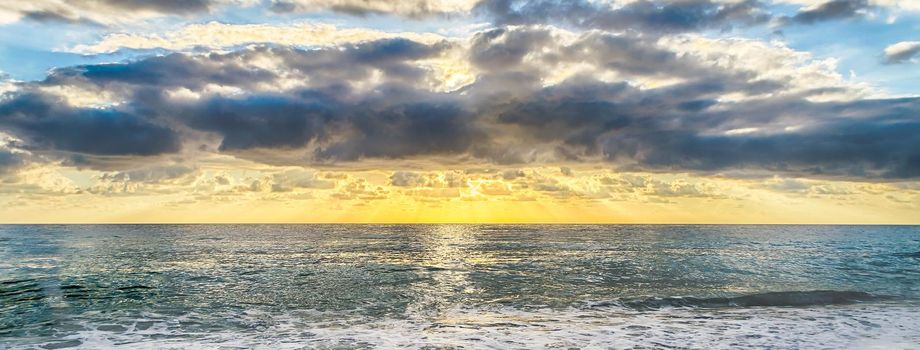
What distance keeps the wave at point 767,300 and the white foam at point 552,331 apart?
224 cm

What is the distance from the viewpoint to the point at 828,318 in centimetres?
2288

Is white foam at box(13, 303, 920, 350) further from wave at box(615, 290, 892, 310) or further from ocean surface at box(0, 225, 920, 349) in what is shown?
wave at box(615, 290, 892, 310)

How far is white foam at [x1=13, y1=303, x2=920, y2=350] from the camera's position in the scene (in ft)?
58.8

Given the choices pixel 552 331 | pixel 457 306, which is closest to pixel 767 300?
pixel 552 331

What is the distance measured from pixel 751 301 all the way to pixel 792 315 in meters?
5.45

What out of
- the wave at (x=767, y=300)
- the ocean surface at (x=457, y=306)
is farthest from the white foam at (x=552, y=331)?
the wave at (x=767, y=300)

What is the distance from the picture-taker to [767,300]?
29500 millimetres

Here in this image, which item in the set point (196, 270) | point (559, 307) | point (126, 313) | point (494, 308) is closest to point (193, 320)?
point (126, 313)

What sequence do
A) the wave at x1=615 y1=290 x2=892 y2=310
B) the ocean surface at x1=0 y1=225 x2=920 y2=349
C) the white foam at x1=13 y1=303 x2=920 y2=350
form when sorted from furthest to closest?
the wave at x1=615 y1=290 x2=892 y2=310 < the ocean surface at x1=0 y1=225 x2=920 y2=349 < the white foam at x1=13 y1=303 x2=920 y2=350

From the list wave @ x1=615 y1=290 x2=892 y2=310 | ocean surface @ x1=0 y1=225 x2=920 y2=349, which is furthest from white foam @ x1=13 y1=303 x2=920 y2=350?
wave @ x1=615 y1=290 x2=892 y2=310

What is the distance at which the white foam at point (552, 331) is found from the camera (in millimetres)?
17922

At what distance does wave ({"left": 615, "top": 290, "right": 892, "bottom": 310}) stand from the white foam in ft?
7.35

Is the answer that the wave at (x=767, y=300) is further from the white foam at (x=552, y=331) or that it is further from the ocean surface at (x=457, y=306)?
the white foam at (x=552, y=331)

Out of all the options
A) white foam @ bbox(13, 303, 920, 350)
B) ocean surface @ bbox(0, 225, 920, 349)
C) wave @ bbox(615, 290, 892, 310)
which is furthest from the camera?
wave @ bbox(615, 290, 892, 310)
